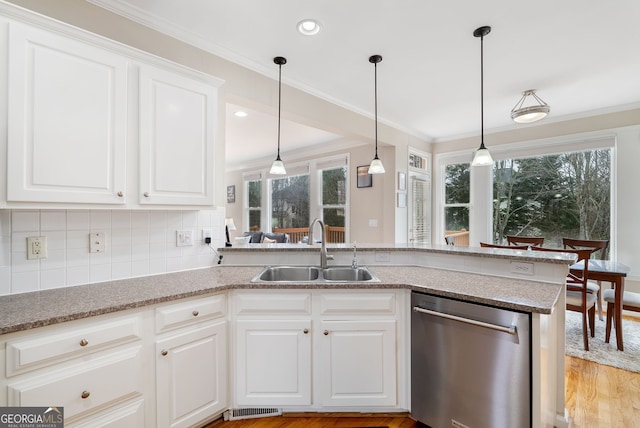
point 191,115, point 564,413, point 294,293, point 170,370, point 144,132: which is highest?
point 191,115

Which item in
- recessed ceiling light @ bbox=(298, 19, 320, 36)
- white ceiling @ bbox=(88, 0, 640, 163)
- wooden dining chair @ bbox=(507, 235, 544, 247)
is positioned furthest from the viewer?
wooden dining chair @ bbox=(507, 235, 544, 247)

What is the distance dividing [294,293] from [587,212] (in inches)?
172

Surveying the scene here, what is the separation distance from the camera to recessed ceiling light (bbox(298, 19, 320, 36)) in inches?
81.1

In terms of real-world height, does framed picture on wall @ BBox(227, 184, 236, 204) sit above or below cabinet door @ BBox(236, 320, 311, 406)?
above

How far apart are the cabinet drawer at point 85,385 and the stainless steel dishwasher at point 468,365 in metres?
1.53

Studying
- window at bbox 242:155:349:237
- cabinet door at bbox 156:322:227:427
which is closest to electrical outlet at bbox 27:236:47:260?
cabinet door at bbox 156:322:227:427

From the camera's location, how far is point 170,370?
1.54m

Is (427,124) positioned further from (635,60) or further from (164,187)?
(164,187)

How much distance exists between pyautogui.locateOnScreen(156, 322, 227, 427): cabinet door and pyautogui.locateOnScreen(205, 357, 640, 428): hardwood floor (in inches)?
9.1

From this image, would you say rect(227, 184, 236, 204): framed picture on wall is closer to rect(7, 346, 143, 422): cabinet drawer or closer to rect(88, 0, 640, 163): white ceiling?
rect(88, 0, 640, 163): white ceiling

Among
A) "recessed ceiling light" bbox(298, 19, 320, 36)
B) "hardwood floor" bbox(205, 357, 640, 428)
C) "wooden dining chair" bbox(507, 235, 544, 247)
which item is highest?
"recessed ceiling light" bbox(298, 19, 320, 36)

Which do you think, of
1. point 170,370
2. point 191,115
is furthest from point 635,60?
point 170,370

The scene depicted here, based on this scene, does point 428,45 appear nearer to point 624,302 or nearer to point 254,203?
point 624,302

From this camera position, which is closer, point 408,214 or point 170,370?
point 170,370
